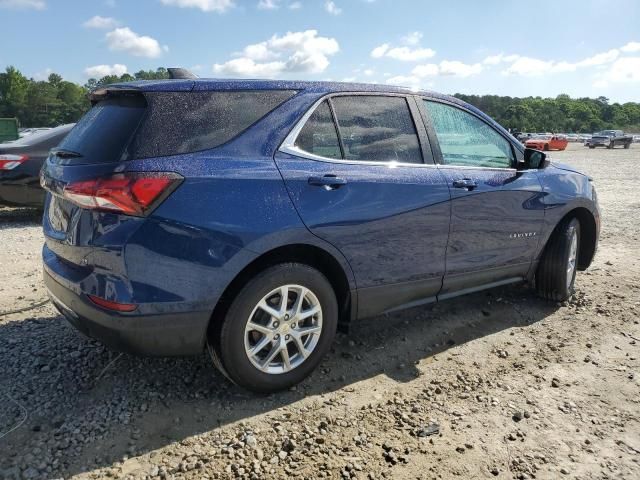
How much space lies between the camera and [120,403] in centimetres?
291

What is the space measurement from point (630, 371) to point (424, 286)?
1497mm

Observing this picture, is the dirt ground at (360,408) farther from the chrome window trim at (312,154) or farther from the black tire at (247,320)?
the chrome window trim at (312,154)

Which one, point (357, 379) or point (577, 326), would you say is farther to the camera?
point (577, 326)

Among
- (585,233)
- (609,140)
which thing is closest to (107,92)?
(585,233)

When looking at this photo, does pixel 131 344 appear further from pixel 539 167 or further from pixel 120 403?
pixel 539 167

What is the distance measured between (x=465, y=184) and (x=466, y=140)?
454 mm

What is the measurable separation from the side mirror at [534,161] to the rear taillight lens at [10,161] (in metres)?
6.76

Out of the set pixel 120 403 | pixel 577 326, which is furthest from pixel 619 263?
pixel 120 403

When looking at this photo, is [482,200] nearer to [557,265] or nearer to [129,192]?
[557,265]

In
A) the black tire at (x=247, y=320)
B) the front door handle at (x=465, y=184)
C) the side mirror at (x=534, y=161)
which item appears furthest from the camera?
the side mirror at (x=534, y=161)

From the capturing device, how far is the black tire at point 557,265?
4.55 m

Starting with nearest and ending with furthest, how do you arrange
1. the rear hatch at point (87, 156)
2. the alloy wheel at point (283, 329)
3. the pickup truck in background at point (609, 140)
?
the rear hatch at point (87, 156) → the alloy wheel at point (283, 329) → the pickup truck in background at point (609, 140)

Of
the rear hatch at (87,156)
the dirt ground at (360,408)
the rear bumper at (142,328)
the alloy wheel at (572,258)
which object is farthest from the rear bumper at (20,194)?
the alloy wheel at (572,258)

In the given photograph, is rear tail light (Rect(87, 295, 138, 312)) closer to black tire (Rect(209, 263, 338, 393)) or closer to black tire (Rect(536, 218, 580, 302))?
black tire (Rect(209, 263, 338, 393))
